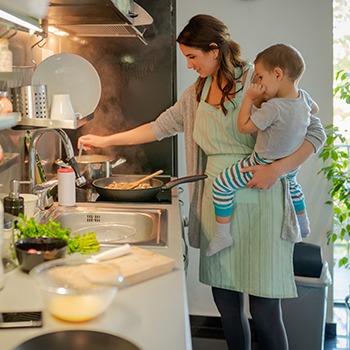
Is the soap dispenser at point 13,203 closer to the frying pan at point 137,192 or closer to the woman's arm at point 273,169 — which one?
the frying pan at point 137,192

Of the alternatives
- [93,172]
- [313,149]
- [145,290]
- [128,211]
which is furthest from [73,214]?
[313,149]

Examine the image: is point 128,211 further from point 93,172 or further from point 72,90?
point 72,90

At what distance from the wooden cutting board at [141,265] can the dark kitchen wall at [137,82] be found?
132 centimetres

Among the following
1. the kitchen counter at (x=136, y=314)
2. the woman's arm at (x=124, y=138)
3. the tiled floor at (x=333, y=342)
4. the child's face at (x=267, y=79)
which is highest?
the child's face at (x=267, y=79)

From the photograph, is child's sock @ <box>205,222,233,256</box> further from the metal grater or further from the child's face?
the metal grater

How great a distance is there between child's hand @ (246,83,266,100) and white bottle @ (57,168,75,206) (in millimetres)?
770

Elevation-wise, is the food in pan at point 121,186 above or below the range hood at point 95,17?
below

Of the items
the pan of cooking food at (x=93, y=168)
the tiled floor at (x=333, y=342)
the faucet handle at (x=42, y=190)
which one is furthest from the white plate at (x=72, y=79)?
the tiled floor at (x=333, y=342)

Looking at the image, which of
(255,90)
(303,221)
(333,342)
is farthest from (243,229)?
(333,342)

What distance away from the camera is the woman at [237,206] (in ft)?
5.35

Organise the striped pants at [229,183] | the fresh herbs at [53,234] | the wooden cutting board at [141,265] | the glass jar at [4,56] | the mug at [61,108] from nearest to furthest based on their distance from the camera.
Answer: the wooden cutting board at [141,265] < the fresh herbs at [53,234] < the glass jar at [4,56] < the mug at [61,108] < the striped pants at [229,183]

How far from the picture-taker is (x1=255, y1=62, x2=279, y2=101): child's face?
1569 mm

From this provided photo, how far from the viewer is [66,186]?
5.14 ft

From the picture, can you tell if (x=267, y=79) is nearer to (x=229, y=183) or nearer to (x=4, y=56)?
(x=229, y=183)
